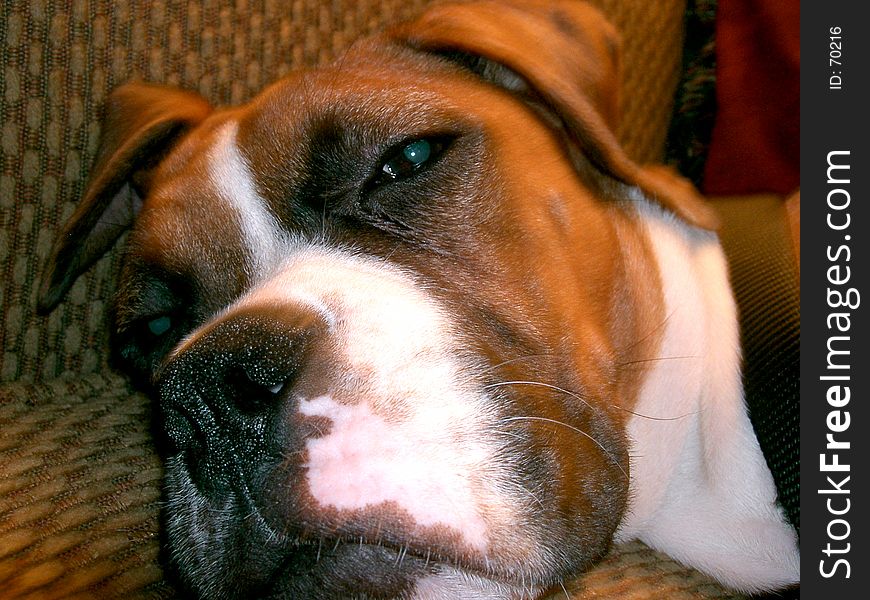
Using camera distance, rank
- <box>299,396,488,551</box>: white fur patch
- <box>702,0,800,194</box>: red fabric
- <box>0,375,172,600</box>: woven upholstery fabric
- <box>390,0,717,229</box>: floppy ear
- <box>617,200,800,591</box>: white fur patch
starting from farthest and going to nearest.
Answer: <box>702,0,800,194</box>: red fabric, <box>617,200,800,591</box>: white fur patch, <box>390,0,717,229</box>: floppy ear, <box>0,375,172,600</box>: woven upholstery fabric, <box>299,396,488,551</box>: white fur patch

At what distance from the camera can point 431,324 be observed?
105 cm

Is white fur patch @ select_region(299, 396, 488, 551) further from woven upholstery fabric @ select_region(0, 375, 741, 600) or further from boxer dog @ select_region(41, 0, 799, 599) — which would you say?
woven upholstery fabric @ select_region(0, 375, 741, 600)

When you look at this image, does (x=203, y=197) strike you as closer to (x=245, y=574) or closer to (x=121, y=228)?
(x=121, y=228)

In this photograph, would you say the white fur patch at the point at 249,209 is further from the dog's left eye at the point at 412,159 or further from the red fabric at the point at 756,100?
the red fabric at the point at 756,100

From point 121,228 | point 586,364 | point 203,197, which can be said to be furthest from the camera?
point 121,228

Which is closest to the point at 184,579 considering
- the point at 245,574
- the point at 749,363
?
the point at 245,574

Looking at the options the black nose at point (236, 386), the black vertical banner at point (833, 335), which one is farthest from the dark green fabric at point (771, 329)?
the black nose at point (236, 386)

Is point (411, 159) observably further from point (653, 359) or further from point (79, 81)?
point (79, 81)

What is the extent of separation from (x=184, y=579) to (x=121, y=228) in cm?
99

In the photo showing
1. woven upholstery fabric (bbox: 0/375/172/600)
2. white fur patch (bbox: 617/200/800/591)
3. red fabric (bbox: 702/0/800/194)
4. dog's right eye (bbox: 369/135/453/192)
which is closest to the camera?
woven upholstery fabric (bbox: 0/375/172/600)

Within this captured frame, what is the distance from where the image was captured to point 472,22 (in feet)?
4.78

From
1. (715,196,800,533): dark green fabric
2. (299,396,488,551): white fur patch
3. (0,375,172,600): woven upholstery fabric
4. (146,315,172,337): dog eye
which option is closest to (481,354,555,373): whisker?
(299,396,488,551): white fur patch

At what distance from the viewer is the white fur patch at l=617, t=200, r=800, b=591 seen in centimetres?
145

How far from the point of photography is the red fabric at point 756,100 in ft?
7.76
